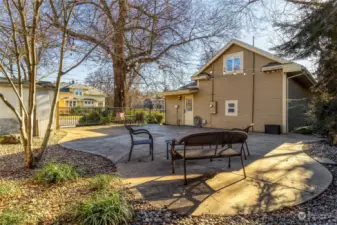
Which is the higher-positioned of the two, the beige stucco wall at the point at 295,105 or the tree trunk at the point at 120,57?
the tree trunk at the point at 120,57

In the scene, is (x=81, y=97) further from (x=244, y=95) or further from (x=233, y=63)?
(x=244, y=95)

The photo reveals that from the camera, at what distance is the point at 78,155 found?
5.57 meters

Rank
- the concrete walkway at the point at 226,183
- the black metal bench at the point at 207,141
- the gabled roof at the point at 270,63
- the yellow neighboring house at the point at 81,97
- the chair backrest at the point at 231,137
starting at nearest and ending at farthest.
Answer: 1. the concrete walkway at the point at 226,183
2. the black metal bench at the point at 207,141
3. the chair backrest at the point at 231,137
4. the gabled roof at the point at 270,63
5. the yellow neighboring house at the point at 81,97

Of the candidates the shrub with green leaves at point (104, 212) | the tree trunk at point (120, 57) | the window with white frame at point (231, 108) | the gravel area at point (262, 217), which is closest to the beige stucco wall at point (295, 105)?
the window with white frame at point (231, 108)

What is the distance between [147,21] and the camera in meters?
5.74

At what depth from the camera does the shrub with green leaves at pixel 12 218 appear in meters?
2.26

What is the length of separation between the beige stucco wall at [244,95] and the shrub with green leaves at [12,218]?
10.7m

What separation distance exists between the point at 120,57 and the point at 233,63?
770 centimetres

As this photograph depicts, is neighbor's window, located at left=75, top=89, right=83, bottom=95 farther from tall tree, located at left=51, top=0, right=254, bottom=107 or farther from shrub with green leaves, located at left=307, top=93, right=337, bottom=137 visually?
shrub with green leaves, located at left=307, top=93, right=337, bottom=137

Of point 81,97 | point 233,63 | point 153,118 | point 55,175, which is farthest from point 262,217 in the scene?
point 81,97

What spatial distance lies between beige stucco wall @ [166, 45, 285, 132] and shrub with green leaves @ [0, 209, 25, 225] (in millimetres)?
10744

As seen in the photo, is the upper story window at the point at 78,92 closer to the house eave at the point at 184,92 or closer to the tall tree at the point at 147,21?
the house eave at the point at 184,92

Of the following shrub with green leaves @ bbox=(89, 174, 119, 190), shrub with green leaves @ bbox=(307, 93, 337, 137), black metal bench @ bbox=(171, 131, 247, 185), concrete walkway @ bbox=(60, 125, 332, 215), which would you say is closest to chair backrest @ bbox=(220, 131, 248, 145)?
black metal bench @ bbox=(171, 131, 247, 185)

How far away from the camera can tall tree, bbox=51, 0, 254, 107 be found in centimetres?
496
